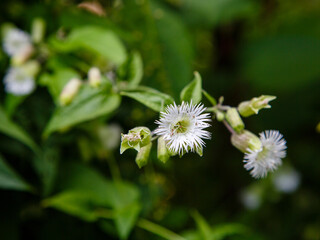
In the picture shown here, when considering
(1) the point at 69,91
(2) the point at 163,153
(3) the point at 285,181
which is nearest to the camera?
(2) the point at 163,153

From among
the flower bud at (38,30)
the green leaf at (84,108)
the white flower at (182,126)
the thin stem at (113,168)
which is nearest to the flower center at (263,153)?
the white flower at (182,126)

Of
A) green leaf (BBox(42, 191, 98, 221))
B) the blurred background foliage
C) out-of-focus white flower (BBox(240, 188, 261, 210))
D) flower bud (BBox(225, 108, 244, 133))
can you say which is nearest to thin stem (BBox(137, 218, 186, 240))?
the blurred background foliage

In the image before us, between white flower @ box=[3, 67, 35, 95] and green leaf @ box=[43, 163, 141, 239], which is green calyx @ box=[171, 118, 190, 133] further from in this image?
white flower @ box=[3, 67, 35, 95]

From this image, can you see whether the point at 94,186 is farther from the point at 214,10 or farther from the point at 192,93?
the point at 214,10

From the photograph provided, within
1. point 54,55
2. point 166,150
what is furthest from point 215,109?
point 54,55

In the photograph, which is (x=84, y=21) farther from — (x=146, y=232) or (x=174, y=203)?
(x=174, y=203)

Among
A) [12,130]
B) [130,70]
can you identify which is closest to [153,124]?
[130,70]
